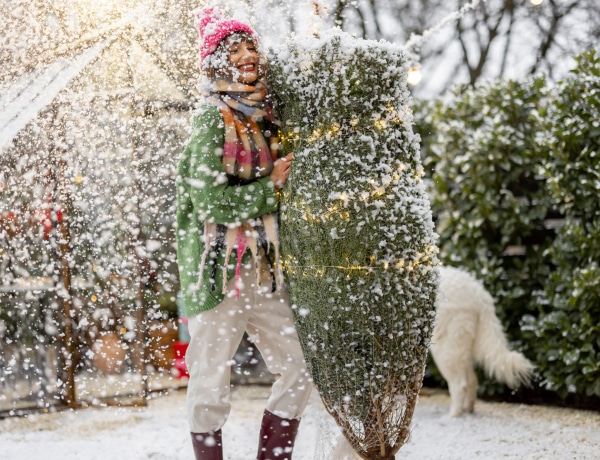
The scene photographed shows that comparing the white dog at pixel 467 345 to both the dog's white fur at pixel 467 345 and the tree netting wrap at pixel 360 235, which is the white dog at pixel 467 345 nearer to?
the dog's white fur at pixel 467 345

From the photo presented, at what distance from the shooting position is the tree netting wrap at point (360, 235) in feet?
7.77

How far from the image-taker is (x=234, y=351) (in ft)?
8.91

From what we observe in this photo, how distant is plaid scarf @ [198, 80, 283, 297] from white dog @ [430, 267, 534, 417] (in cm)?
198

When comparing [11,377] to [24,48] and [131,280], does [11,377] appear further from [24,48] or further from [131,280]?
[24,48]

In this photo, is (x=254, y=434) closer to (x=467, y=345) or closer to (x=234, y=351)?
(x=467, y=345)

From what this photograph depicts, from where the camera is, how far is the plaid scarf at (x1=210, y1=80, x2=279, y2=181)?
2.59 metres

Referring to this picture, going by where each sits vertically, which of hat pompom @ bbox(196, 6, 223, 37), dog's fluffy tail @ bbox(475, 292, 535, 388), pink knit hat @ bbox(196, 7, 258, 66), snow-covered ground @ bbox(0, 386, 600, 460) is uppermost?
hat pompom @ bbox(196, 6, 223, 37)

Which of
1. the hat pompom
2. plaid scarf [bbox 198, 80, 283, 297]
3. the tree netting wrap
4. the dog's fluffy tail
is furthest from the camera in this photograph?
the dog's fluffy tail

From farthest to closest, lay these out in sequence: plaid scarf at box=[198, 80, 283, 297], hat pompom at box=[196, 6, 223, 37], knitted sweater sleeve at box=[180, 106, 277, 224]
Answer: hat pompom at box=[196, 6, 223, 37] < plaid scarf at box=[198, 80, 283, 297] < knitted sweater sleeve at box=[180, 106, 277, 224]

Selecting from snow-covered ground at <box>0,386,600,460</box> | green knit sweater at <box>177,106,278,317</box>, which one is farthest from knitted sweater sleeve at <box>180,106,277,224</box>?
snow-covered ground at <box>0,386,600,460</box>

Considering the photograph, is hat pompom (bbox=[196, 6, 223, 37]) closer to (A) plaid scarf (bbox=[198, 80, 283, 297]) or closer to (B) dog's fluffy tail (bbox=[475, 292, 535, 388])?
(A) plaid scarf (bbox=[198, 80, 283, 297])

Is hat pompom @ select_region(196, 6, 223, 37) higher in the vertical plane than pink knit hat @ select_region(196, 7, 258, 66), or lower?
higher

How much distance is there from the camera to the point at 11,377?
15.1ft

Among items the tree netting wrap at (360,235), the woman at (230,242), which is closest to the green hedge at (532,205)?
the tree netting wrap at (360,235)
